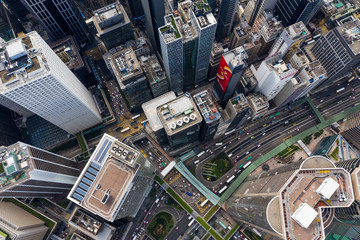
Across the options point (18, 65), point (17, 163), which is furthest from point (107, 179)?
point (18, 65)

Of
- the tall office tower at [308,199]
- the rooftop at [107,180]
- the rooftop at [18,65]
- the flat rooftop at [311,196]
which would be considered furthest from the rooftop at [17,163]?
the flat rooftop at [311,196]

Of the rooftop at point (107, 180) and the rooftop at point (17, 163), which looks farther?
the rooftop at point (17, 163)

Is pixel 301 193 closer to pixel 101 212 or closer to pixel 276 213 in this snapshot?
pixel 276 213

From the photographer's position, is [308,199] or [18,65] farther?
[18,65]

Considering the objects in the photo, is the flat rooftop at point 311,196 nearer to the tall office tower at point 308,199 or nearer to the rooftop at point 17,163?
the tall office tower at point 308,199

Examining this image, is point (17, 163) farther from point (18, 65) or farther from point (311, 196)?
point (311, 196)

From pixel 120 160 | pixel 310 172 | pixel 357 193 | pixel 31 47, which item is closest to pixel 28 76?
pixel 31 47
